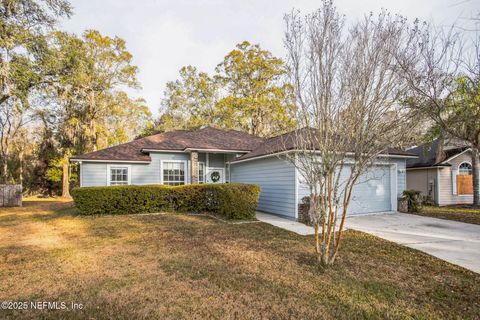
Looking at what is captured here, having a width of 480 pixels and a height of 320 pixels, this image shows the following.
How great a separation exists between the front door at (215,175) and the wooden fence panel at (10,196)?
37.3 ft

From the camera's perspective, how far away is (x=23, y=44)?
12.2 metres

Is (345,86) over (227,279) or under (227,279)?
over

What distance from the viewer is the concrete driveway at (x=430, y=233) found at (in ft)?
17.9

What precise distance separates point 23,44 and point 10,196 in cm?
887

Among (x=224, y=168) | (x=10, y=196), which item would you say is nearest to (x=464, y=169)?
(x=224, y=168)

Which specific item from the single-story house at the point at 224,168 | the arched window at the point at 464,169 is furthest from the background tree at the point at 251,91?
the arched window at the point at 464,169

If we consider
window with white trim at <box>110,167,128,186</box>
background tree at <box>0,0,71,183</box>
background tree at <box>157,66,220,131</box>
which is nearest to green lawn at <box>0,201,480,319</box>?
window with white trim at <box>110,167,128,186</box>

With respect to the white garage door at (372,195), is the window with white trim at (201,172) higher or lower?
higher

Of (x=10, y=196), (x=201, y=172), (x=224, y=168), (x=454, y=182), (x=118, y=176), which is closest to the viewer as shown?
(x=118, y=176)

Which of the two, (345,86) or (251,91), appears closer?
(345,86)

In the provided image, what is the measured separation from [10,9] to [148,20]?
6.12 m

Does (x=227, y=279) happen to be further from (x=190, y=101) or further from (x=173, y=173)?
(x=190, y=101)

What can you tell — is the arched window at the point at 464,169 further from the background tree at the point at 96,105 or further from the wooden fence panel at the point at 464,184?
the background tree at the point at 96,105

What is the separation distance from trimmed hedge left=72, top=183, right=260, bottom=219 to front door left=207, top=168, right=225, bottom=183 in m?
3.15
